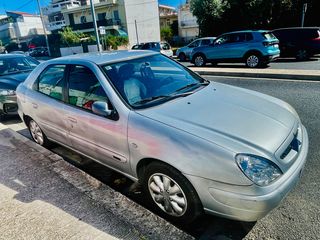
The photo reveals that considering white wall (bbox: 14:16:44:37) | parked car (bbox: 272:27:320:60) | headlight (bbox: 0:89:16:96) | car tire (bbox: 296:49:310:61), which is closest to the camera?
headlight (bbox: 0:89:16:96)

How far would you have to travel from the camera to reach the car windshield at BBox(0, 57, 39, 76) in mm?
7262

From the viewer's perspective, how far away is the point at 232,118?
2.59 m

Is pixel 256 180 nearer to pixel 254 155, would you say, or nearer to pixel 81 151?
pixel 254 155

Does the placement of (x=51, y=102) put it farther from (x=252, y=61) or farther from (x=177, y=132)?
(x=252, y=61)

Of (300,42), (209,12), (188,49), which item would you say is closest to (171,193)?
(300,42)

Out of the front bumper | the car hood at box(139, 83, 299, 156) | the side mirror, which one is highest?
the side mirror

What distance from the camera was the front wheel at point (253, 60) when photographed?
12.2 metres

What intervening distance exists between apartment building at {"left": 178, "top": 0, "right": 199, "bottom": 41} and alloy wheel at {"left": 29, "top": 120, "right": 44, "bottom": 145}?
130 ft

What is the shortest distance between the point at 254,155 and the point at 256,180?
19cm

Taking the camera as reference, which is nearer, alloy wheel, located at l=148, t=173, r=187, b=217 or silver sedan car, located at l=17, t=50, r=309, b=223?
silver sedan car, located at l=17, t=50, r=309, b=223

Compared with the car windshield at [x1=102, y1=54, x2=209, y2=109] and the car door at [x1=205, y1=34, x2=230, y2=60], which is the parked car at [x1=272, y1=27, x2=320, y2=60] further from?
the car windshield at [x1=102, y1=54, x2=209, y2=109]

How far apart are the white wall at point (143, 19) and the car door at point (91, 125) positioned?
1399 inches

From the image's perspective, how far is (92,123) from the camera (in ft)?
10.2

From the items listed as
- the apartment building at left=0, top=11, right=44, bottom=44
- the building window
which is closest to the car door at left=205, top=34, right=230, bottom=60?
the building window
